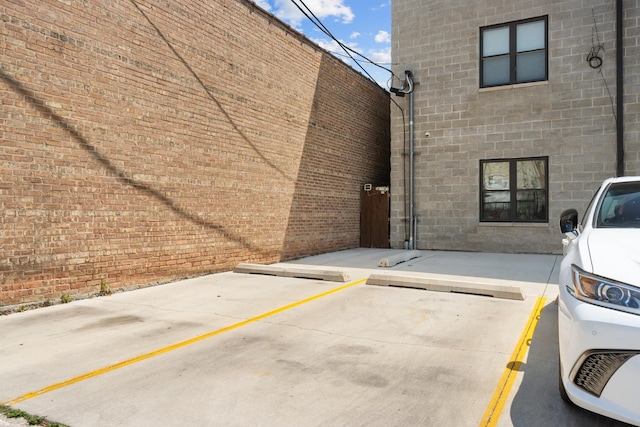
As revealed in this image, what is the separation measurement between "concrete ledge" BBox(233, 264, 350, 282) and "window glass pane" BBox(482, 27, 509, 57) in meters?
8.60

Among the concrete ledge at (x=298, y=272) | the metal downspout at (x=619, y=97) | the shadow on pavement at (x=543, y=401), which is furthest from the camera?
the metal downspout at (x=619, y=97)

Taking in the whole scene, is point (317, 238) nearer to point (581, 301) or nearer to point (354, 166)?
point (354, 166)

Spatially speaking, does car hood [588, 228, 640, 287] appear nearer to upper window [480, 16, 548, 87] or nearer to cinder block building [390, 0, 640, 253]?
cinder block building [390, 0, 640, 253]

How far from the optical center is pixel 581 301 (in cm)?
289

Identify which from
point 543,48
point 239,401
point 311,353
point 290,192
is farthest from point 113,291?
point 543,48

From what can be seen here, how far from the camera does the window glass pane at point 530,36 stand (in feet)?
40.7

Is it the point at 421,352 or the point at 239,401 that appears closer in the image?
the point at 239,401

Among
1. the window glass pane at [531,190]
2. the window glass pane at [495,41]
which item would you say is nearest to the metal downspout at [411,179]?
the window glass pane at [495,41]

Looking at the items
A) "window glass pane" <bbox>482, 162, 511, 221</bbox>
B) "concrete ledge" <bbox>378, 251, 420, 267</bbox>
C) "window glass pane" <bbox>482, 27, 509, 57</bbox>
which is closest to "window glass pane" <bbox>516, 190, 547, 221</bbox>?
"window glass pane" <bbox>482, 162, 511, 221</bbox>

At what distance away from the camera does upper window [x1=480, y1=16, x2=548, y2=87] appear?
40.7 feet

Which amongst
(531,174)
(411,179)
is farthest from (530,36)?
(411,179)

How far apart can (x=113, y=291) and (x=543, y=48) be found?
12156 millimetres

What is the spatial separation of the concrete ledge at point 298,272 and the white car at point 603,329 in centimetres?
519

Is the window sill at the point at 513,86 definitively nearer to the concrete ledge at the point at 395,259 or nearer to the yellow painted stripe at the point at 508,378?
the concrete ledge at the point at 395,259
